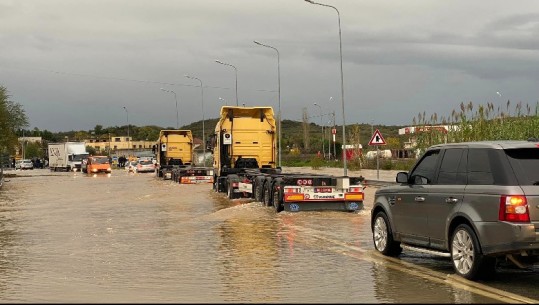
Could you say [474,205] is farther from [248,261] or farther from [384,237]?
[248,261]

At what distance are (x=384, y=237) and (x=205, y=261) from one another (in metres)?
2.85

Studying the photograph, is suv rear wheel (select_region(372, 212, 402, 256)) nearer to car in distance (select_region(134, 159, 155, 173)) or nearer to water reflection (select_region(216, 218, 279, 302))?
water reflection (select_region(216, 218, 279, 302))

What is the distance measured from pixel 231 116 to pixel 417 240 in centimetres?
2010

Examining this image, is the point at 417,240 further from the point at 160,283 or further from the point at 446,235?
the point at 160,283

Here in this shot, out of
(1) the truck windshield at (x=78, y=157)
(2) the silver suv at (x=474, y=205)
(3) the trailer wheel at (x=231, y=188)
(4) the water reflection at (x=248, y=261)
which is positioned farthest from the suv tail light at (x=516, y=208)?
(1) the truck windshield at (x=78, y=157)

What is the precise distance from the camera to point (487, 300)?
8.33 meters

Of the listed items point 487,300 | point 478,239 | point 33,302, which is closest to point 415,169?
point 478,239

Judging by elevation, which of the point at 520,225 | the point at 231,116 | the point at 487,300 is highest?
the point at 231,116

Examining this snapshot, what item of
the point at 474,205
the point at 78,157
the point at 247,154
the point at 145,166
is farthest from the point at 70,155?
the point at 474,205

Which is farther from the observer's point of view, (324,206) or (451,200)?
(324,206)

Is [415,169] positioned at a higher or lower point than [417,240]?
higher

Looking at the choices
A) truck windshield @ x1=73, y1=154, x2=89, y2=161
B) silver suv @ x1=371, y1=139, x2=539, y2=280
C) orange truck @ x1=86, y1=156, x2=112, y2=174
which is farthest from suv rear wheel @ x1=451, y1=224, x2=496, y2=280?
truck windshield @ x1=73, y1=154, x2=89, y2=161

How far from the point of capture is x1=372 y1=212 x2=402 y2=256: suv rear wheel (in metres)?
12.1

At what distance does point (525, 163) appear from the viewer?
30.8 ft
